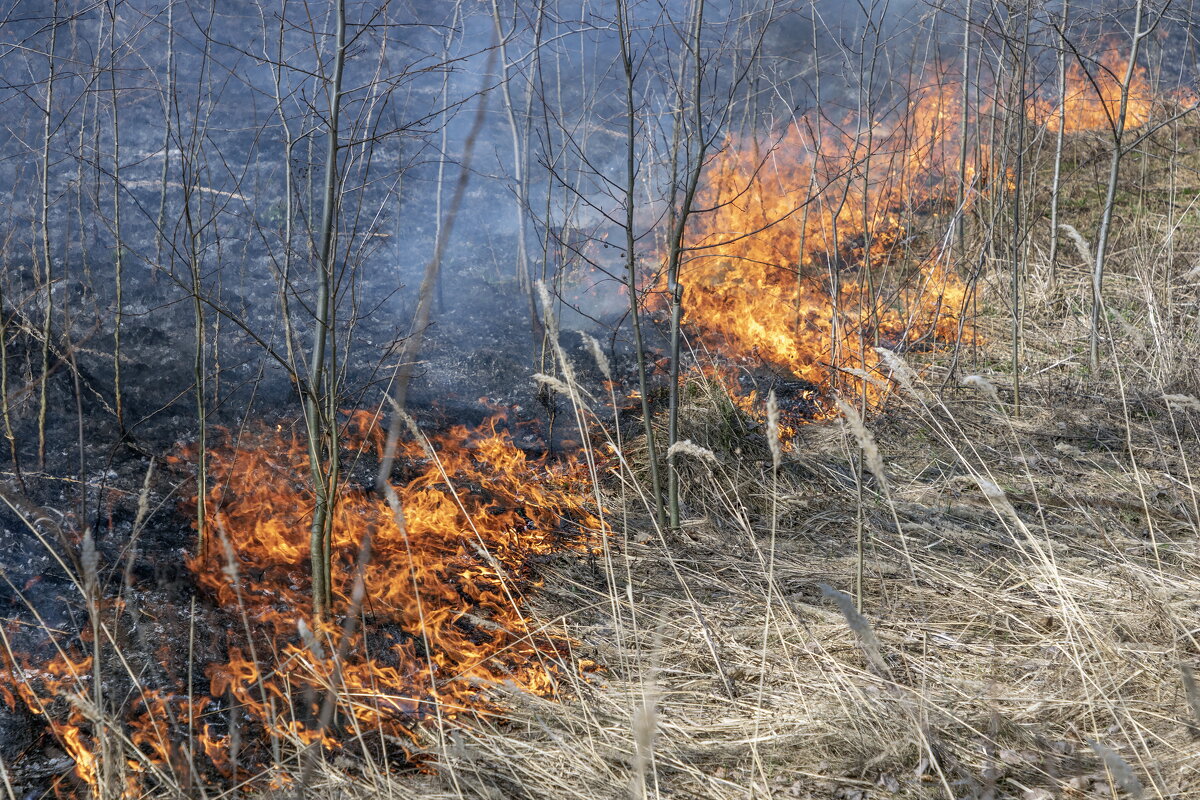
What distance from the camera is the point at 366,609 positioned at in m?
3.77

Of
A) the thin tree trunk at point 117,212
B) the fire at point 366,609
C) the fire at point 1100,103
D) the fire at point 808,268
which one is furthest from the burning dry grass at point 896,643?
the fire at point 1100,103

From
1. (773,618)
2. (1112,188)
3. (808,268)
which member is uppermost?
(1112,188)

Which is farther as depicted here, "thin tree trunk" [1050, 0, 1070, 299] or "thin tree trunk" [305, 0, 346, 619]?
"thin tree trunk" [1050, 0, 1070, 299]

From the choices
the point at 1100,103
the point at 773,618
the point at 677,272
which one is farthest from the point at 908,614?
the point at 1100,103

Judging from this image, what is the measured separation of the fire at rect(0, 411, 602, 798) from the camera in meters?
2.86

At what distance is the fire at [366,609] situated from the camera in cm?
286

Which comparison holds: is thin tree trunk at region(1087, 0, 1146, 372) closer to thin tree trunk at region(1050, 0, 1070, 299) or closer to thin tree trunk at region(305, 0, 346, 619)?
thin tree trunk at region(1050, 0, 1070, 299)

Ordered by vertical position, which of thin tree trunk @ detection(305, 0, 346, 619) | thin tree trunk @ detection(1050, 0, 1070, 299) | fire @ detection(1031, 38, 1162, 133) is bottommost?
thin tree trunk @ detection(305, 0, 346, 619)

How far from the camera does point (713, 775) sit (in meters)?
2.58

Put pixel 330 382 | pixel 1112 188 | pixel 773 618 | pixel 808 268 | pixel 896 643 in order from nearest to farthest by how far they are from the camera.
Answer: pixel 773 618 → pixel 330 382 → pixel 896 643 → pixel 1112 188 → pixel 808 268

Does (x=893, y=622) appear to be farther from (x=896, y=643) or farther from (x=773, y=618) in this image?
(x=773, y=618)

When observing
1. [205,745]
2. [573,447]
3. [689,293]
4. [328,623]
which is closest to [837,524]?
[573,447]

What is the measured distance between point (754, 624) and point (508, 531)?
1.64 m

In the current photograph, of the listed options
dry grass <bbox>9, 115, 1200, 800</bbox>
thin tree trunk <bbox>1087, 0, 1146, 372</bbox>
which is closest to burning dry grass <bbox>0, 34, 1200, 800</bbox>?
dry grass <bbox>9, 115, 1200, 800</bbox>
